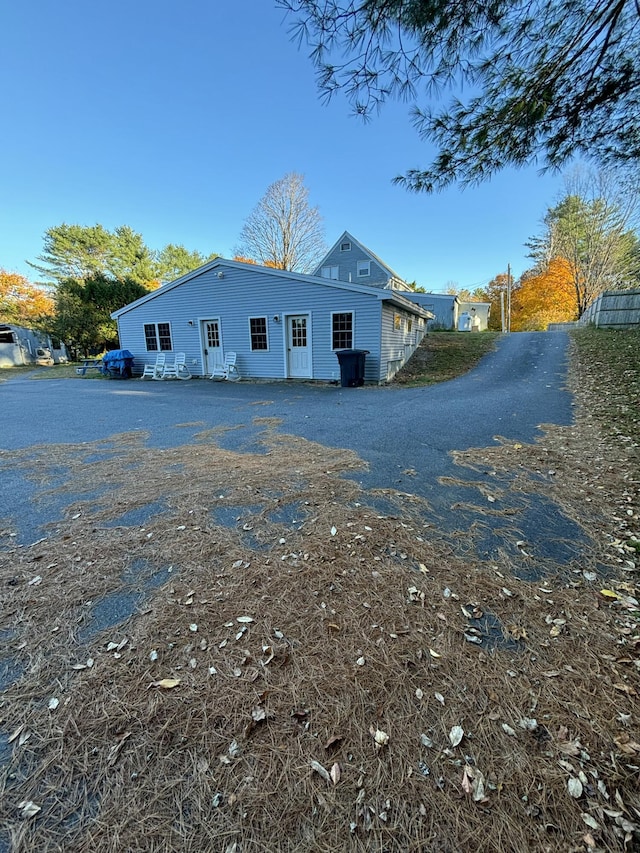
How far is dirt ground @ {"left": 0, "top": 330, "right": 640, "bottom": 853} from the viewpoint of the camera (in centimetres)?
105

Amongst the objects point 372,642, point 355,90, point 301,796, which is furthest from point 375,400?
point 301,796

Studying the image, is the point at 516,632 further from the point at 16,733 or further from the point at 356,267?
the point at 356,267

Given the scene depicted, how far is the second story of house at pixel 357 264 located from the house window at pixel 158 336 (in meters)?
11.6

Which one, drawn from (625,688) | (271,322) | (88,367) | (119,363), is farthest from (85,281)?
(625,688)

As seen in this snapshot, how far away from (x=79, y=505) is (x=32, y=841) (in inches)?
96.7

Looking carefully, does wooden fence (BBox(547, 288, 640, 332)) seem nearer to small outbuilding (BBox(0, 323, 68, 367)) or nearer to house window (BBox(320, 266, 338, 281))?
house window (BBox(320, 266, 338, 281))

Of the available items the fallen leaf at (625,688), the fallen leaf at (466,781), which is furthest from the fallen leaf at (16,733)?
the fallen leaf at (625,688)

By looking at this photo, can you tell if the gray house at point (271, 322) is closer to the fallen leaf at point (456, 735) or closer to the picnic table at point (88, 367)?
the picnic table at point (88, 367)

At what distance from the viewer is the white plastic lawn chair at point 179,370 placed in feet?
41.9

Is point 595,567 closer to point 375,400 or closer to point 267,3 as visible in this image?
point 267,3

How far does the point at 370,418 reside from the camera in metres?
6.02

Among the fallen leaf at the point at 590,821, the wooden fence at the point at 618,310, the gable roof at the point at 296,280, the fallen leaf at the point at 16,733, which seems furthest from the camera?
the wooden fence at the point at 618,310

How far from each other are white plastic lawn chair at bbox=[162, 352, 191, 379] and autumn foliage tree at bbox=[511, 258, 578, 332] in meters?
27.5

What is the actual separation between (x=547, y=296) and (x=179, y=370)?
3072 centimetres
